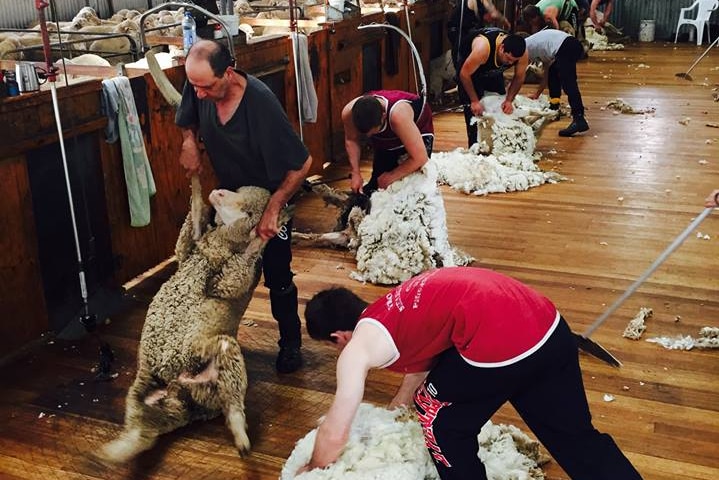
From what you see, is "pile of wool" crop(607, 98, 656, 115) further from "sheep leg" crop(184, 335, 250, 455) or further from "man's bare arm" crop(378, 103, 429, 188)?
"sheep leg" crop(184, 335, 250, 455)

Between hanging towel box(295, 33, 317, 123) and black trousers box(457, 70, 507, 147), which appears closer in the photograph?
hanging towel box(295, 33, 317, 123)

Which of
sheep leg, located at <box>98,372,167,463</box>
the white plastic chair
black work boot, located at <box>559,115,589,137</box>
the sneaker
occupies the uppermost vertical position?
the white plastic chair

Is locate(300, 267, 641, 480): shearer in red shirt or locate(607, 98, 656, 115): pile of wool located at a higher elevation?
locate(300, 267, 641, 480): shearer in red shirt

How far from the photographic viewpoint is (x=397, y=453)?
264 cm

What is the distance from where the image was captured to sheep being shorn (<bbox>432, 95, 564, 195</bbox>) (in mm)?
6492

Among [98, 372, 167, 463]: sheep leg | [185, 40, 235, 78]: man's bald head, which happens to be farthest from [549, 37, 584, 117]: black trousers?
[98, 372, 167, 463]: sheep leg

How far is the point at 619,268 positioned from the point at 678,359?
1.15 metres

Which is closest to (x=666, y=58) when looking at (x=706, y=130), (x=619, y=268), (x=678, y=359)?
(x=706, y=130)

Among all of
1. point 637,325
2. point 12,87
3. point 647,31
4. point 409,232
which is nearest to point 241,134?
point 12,87

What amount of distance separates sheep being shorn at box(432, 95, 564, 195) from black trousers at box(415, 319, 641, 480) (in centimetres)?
412

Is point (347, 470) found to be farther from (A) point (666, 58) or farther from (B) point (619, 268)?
(A) point (666, 58)

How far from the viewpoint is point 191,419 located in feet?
10.7

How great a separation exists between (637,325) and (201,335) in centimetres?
226

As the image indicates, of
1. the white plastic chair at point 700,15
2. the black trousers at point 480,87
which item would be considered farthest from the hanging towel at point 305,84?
the white plastic chair at point 700,15
